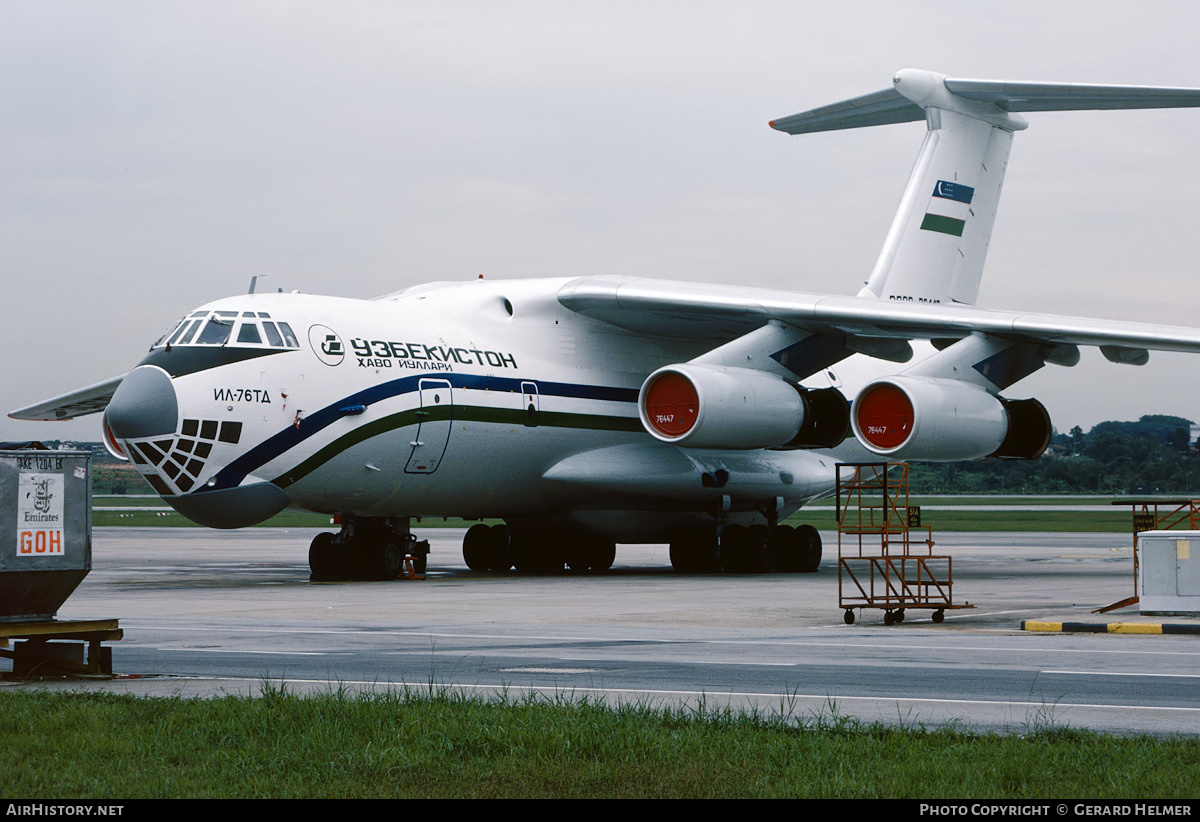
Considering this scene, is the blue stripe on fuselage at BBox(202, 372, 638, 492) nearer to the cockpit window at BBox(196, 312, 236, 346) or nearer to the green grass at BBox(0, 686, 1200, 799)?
the cockpit window at BBox(196, 312, 236, 346)

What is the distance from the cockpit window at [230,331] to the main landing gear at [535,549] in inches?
237

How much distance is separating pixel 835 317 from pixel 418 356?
17.8 ft

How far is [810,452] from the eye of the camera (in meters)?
25.0

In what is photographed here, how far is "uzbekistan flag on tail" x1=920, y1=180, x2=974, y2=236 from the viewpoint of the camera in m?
23.9

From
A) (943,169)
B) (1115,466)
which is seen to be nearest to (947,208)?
(943,169)

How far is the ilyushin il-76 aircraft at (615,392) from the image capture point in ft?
61.0

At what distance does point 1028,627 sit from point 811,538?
35.4ft

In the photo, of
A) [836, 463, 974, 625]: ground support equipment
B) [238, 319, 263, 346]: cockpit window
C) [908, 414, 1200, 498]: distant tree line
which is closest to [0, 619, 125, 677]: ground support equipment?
[836, 463, 974, 625]: ground support equipment

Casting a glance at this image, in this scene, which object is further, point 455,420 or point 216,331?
point 455,420

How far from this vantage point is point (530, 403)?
69.9 feet

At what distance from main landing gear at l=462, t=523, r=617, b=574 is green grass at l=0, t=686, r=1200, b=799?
16222mm

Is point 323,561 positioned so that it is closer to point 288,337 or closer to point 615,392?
point 288,337
